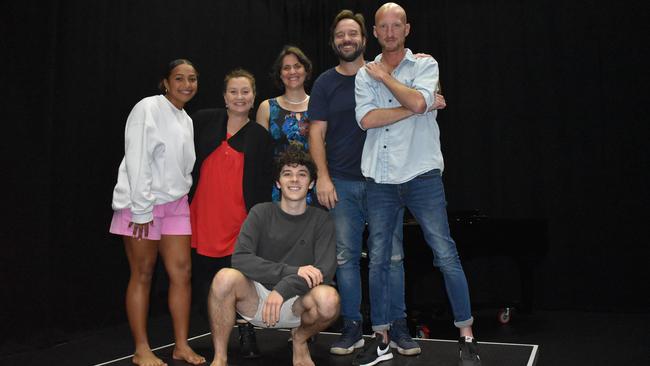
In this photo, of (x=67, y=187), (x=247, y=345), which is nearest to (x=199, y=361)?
(x=247, y=345)

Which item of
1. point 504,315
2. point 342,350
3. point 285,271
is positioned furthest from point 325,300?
point 504,315

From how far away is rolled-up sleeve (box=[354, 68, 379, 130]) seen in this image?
2854 mm

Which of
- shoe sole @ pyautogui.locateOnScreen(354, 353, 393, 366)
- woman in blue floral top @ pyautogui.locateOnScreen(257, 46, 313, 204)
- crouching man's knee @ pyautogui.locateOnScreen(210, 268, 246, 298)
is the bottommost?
shoe sole @ pyautogui.locateOnScreen(354, 353, 393, 366)

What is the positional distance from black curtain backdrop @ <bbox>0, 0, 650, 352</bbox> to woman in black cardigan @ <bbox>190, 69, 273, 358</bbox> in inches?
57.7

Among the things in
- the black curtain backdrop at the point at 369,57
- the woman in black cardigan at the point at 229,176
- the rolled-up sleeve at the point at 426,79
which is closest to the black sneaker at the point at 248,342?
the woman in black cardigan at the point at 229,176

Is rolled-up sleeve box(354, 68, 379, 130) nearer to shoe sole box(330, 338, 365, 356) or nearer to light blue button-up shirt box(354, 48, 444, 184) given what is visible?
light blue button-up shirt box(354, 48, 444, 184)

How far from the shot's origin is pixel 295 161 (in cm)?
290

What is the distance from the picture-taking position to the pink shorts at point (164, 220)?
9.81ft

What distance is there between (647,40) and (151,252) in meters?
4.59

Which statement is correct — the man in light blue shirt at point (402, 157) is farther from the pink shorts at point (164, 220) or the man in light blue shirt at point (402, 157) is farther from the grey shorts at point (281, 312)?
the pink shorts at point (164, 220)

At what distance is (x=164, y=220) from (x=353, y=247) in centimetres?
90

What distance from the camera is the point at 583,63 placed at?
225 inches

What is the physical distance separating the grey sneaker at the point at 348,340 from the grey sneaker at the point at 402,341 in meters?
0.16

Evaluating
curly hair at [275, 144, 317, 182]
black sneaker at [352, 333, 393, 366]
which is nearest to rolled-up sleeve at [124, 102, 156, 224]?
curly hair at [275, 144, 317, 182]
